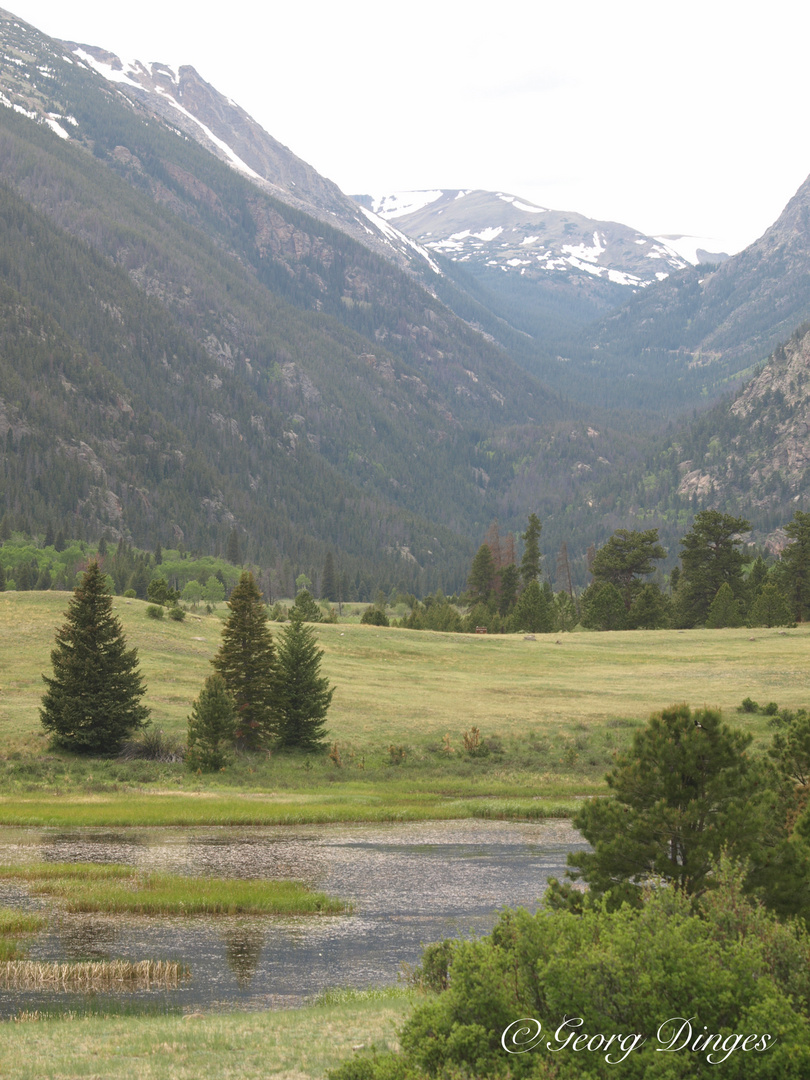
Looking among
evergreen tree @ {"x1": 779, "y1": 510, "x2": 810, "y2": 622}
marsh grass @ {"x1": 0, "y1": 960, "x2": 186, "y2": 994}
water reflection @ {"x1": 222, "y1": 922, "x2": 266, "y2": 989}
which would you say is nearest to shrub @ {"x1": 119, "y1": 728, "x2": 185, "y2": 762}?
water reflection @ {"x1": 222, "y1": 922, "x2": 266, "y2": 989}

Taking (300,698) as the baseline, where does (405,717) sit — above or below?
below

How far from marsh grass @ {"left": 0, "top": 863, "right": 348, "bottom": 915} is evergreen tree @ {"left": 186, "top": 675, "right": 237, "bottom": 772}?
62.5 feet

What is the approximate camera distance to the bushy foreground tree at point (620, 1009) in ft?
31.6

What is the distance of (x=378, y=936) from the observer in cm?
2317

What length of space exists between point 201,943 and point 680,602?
105m

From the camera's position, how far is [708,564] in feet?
382

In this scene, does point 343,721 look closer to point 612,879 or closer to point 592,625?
point 612,879

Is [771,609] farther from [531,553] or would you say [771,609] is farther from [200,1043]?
[200,1043]

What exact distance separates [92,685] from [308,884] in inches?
953

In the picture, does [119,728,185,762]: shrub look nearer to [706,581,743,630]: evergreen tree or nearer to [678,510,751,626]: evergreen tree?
[706,581,743,630]: evergreen tree

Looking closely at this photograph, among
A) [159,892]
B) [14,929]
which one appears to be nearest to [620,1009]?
[14,929]

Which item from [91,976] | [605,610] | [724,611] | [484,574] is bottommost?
[91,976]

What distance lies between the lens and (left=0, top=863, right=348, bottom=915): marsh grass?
24.5 metres

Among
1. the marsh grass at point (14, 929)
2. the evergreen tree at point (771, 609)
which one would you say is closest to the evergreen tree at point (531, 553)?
the evergreen tree at point (771, 609)
